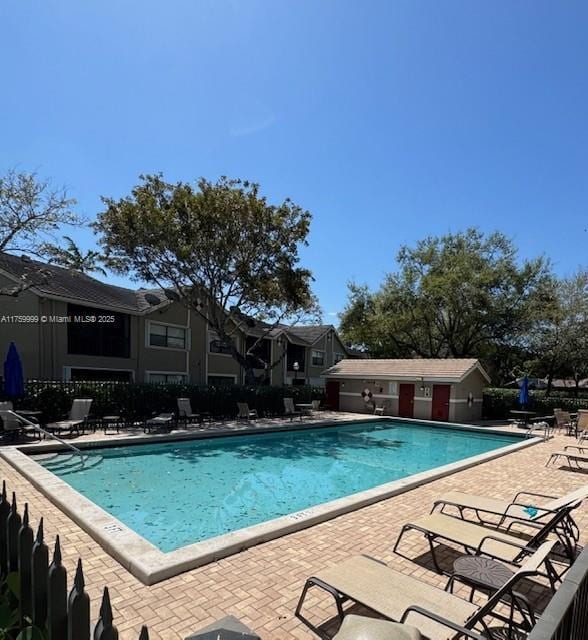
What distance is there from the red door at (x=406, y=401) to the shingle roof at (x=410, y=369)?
73 cm

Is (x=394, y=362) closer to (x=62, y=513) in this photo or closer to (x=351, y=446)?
(x=351, y=446)

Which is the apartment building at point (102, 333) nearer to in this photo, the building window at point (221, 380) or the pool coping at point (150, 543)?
the building window at point (221, 380)

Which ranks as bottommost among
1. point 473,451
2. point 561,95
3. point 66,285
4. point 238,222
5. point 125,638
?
point 473,451

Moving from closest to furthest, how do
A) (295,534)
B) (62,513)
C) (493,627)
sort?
(493,627) < (295,534) < (62,513)

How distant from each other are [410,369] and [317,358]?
1619 cm

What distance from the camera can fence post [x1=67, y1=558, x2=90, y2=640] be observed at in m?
1.89

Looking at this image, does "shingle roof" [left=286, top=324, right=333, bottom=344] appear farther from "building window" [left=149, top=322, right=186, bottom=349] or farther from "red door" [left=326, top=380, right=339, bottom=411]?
"building window" [left=149, top=322, right=186, bottom=349]

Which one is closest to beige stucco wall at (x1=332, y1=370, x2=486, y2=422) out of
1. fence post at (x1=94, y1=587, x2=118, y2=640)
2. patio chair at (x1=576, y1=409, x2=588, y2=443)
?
patio chair at (x1=576, y1=409, x2=588, y2=443)

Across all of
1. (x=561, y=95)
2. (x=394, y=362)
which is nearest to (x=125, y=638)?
(x=561, y=95)

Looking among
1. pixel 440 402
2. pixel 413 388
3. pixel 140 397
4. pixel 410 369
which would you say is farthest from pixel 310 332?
pixel 140 397

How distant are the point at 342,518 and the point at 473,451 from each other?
38.7 feet

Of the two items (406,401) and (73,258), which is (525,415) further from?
(73,258)

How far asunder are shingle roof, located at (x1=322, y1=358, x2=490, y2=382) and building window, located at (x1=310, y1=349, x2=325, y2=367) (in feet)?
35.7

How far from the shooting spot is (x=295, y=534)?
229 inches
